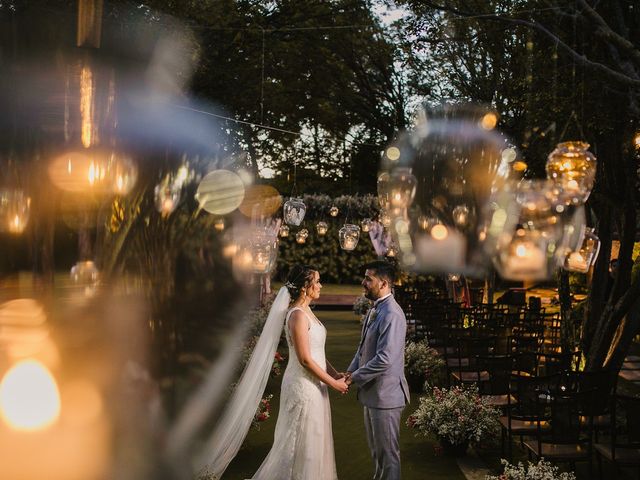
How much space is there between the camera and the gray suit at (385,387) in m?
5.38

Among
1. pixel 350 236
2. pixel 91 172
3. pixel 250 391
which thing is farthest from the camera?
pixel 350 236

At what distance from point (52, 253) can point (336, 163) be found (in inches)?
1441

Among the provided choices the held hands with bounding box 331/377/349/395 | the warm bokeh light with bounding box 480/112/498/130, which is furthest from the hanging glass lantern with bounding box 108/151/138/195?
the warm bokeh light with bounding box 480/112/498/130

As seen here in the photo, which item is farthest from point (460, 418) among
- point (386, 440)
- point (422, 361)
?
point (422, 361)

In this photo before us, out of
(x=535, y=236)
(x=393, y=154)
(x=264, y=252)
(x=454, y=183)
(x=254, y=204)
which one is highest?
(x=393, y=154)

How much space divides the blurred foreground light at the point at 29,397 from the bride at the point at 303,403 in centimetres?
451

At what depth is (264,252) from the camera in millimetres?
4832

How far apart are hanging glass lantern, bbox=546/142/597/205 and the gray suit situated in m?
1.94

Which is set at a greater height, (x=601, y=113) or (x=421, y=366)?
(x=601, y=113)

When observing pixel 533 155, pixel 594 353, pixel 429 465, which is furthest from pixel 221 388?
pixel 533 155

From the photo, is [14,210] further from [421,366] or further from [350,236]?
[350,236]

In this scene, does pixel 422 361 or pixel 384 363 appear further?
pixel 422 361

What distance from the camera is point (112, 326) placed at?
46.3 inches

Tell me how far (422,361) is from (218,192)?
353 inches
